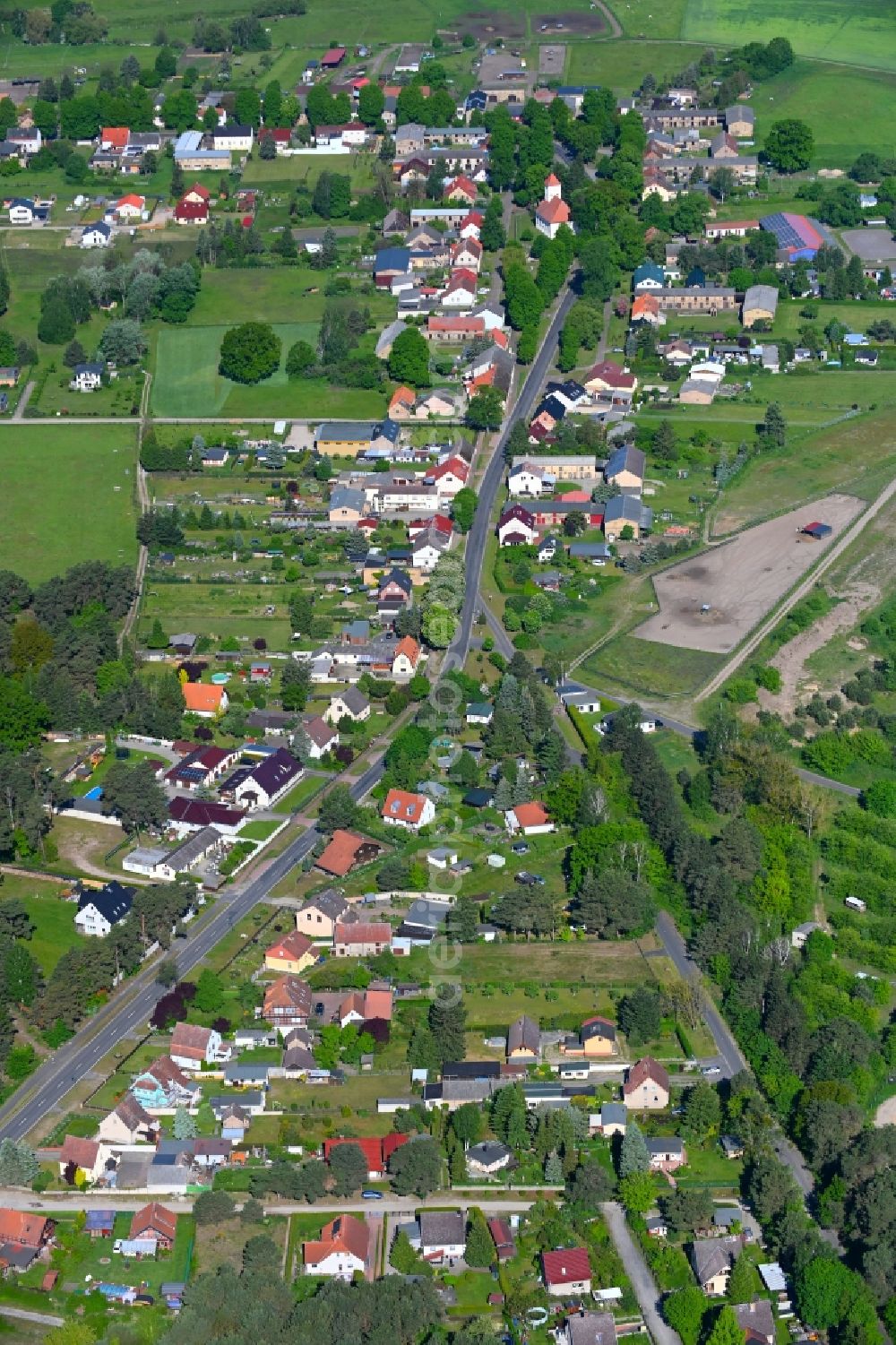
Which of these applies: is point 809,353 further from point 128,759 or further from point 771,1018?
point 771,1018

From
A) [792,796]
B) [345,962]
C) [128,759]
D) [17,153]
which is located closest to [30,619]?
[128,759]

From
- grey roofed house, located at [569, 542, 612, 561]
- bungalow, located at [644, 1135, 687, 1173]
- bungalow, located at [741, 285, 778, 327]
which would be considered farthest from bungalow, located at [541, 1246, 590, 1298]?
bungalow, located at [741, 285, 778, 327]

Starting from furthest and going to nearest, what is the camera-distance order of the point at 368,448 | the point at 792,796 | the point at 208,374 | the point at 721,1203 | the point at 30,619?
the point at 208,374 < the point at 368,448 < the point at 30,619 < the point at 792,796 < the point at 721,1203

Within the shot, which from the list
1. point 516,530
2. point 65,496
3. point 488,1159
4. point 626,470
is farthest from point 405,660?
point 488,1159

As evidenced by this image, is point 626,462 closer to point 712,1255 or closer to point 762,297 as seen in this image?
point 762,297

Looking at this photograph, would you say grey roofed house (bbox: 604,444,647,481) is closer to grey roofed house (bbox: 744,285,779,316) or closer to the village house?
grey roofed house (bbox: 744,285,779,316)

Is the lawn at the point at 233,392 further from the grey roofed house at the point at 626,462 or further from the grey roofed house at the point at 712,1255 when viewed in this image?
the grey roofed house at the point at 712,1255

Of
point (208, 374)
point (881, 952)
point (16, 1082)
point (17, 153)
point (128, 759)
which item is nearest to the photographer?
point (16, 1082)
